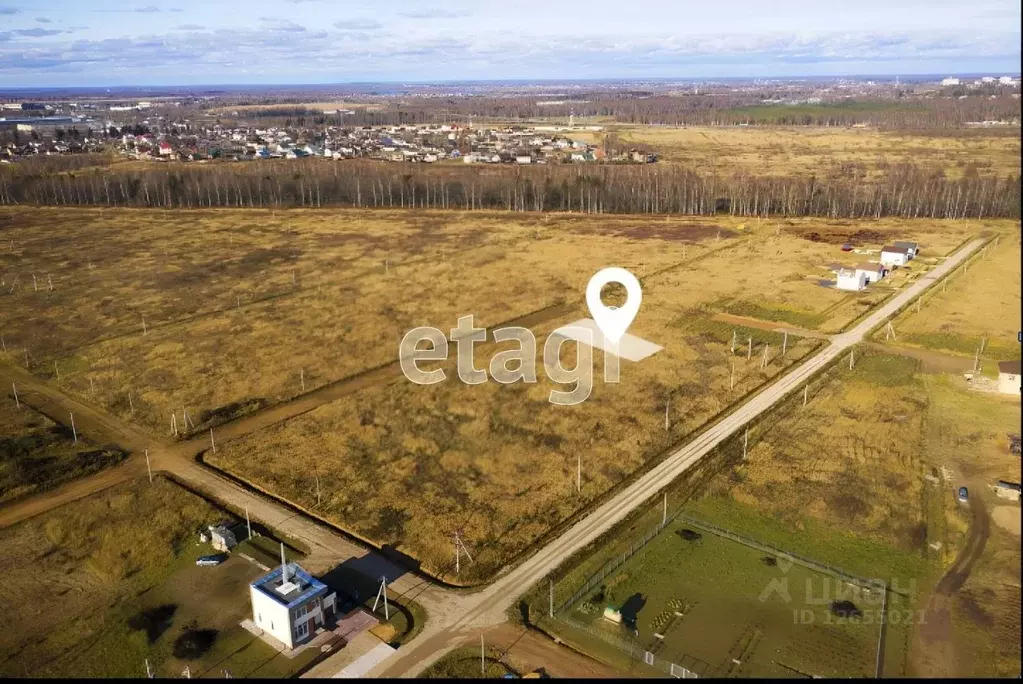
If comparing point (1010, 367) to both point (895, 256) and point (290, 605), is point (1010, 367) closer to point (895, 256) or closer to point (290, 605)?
point (895, 256)

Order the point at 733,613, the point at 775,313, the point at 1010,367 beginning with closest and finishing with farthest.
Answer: the point at 733,613
the point at 1010,367
the point at 775,313

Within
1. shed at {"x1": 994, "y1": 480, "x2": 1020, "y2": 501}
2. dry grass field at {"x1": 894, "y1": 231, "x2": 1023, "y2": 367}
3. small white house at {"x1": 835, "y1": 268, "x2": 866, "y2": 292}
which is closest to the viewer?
shed at {"x1": 994, "y1": 480, "x2": 1020, "y2": 501}

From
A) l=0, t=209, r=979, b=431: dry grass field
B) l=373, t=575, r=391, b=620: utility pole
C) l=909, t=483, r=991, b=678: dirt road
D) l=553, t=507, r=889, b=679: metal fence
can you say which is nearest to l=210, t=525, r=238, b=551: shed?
l=373, t=575, r=391, b=620: utility pole

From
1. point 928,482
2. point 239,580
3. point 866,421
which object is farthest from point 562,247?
point 239,580

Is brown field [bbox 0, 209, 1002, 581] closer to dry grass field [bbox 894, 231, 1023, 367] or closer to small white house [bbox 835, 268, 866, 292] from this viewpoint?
small white house [bbox 835, 268, 866, 292]

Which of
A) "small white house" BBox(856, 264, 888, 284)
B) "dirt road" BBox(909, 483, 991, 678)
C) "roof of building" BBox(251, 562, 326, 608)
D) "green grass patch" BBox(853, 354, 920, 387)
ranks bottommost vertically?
"dirt road" BBox(909, 483, 991, 678)

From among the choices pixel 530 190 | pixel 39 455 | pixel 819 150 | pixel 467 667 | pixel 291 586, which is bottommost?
pixel 467 667

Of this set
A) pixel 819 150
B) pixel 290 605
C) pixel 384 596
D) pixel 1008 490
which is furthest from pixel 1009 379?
pixel 819 150
